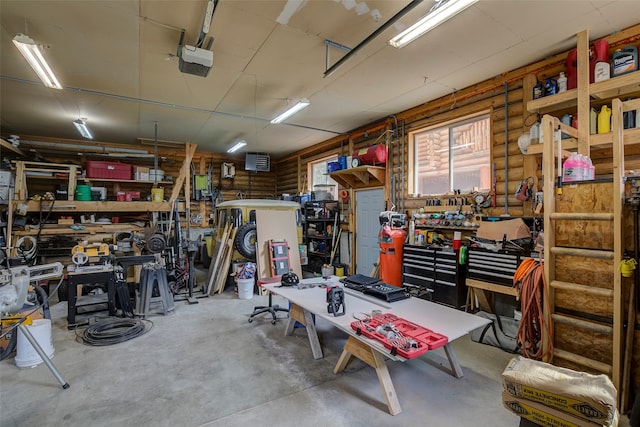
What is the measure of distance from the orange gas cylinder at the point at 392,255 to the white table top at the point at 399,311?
5.11 feet

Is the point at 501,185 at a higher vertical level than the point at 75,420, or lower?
higher

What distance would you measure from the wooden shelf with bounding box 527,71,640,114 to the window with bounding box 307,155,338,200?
14.8 feet

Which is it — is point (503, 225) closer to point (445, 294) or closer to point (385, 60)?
point (445, 294)

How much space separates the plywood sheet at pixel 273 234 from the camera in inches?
217

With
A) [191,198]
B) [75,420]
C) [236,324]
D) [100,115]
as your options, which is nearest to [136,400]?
[75,420]

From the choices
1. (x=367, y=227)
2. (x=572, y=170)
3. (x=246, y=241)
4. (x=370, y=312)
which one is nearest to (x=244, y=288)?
(x=246, y=241)

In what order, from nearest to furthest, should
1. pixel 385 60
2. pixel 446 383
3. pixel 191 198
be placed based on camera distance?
pixel 446 383 → pixel 385 60 → pixel 191 198

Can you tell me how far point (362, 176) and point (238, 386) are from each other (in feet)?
14.6

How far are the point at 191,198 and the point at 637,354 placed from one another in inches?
349

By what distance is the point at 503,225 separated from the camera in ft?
12.2

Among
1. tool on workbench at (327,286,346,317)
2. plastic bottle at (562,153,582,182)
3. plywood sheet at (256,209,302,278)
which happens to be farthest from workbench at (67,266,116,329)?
plastic bottle at (562,153,582,182)

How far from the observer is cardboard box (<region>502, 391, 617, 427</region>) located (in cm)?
131

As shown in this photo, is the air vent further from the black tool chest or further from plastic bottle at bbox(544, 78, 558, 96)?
plastic bottle at bbox(544, 78, 558, 96)

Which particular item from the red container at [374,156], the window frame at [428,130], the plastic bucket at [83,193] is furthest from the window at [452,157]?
the plastic bucket at [83,193]
